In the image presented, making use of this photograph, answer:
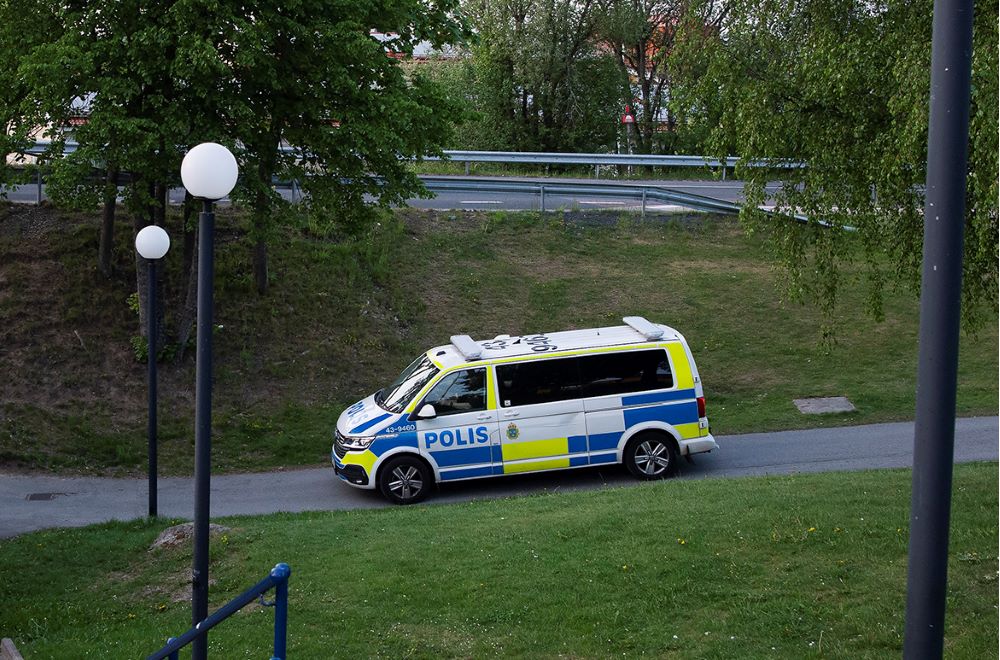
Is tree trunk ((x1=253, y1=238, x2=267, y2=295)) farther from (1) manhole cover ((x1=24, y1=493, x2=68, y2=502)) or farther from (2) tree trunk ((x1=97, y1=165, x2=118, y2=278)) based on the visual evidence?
(1) manhole cover ((x1=24, y1=493, x2=68, y2=502))

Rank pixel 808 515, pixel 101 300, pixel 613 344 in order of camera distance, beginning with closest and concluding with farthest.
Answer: pixel 808 515
pixel 613 344
pixel 101 300

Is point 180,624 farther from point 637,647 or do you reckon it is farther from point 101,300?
point 101,300

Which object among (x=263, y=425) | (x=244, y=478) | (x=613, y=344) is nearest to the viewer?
(x=613, y=344)

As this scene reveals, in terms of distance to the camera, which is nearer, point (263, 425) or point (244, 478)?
point (244, 478)

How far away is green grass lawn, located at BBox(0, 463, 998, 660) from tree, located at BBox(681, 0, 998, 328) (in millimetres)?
2316

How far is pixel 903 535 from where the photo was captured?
8008mm

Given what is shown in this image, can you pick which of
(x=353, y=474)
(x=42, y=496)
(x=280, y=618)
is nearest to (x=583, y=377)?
(x=353, y=474)

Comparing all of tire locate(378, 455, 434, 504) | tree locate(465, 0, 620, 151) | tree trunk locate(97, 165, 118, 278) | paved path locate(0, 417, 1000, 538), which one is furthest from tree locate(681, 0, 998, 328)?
tree locate(465, 0, 620, 151)

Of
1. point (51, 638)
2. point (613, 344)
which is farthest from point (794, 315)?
point (51, 638)

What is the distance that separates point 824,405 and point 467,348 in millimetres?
6138

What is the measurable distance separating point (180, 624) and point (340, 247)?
1341cm

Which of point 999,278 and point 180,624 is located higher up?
point 999,278

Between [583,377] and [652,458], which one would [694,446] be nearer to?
[652,458]

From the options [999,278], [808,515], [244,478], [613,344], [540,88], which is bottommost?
[244,478]
